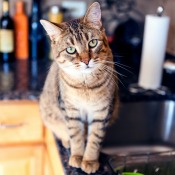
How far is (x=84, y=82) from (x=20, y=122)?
0.43 m

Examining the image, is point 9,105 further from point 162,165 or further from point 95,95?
point 162,165

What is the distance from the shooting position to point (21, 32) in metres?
1.70

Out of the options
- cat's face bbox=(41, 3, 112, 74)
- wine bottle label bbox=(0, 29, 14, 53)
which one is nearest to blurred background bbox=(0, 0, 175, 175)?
wine bottle label bbox=(0, 29, 14, 53)

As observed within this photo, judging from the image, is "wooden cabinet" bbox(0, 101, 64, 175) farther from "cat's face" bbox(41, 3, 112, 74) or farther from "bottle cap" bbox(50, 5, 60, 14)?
"bottle cap" bbox(50, 5, 60, 14)

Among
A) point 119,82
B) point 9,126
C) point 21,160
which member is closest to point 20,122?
point 9,126

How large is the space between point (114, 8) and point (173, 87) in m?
0.63

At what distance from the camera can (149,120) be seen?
1437mm

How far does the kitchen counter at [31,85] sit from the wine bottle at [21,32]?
76mm

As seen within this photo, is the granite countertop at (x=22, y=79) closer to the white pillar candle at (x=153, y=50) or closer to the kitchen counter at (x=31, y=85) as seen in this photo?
the kitchen counter at (x=31, y=85)

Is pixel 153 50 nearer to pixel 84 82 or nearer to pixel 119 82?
pixel 119 82

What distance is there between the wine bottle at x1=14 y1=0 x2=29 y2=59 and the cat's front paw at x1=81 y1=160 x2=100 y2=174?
0.95 metres

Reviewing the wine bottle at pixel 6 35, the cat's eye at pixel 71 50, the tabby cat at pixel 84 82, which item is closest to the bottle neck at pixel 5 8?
the wine bottle at pixel 6 35

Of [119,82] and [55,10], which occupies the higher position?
[55,10]

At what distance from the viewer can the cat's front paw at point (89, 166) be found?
91 cm
